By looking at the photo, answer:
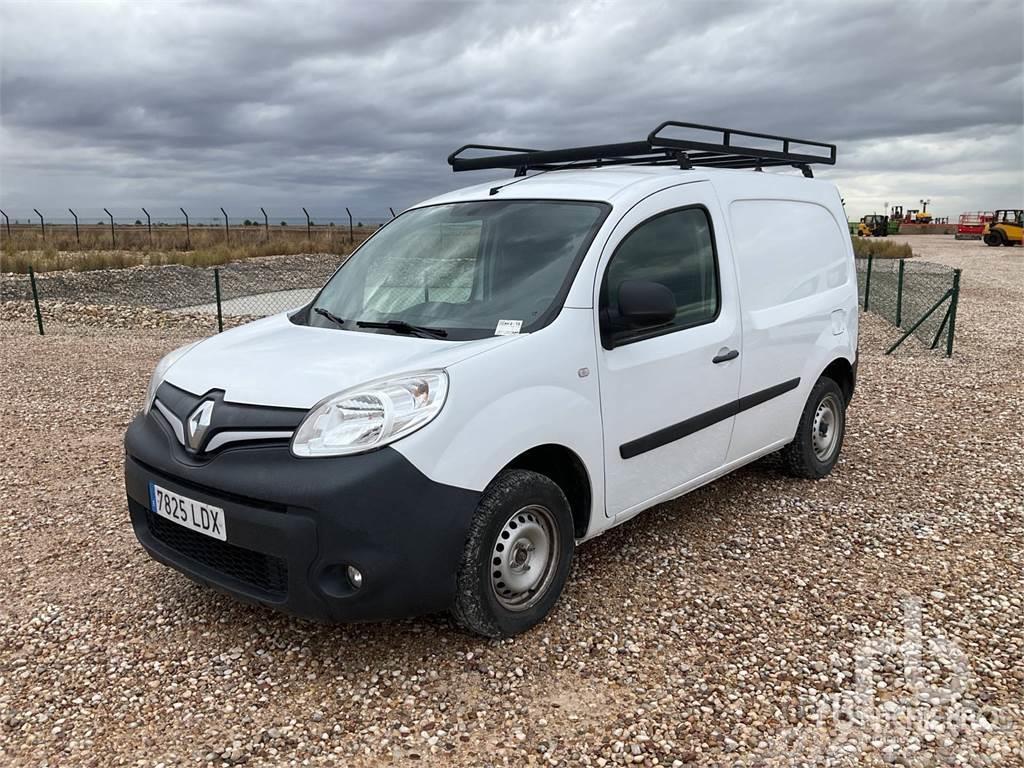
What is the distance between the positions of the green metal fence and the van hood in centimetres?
813

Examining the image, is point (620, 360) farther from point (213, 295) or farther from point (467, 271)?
point (213, 295)

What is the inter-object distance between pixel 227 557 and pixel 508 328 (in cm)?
140

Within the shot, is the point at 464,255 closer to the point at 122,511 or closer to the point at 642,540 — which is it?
the point at 642,540

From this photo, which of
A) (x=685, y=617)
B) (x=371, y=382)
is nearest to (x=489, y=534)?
(x=371, y=382)

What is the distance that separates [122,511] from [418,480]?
2.86 meters

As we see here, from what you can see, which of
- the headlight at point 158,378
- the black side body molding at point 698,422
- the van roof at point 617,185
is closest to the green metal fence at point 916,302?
the van roof at point 617,185

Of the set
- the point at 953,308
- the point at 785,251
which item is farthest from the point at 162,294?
the point at 785,251

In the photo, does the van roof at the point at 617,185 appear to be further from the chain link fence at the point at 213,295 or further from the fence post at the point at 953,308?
the chain link fence at the point at 213,295

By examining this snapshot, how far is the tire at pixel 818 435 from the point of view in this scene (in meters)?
5.02

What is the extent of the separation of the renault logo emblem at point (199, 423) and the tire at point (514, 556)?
1.06 m

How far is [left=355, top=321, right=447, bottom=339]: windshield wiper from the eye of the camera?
10.9 feet

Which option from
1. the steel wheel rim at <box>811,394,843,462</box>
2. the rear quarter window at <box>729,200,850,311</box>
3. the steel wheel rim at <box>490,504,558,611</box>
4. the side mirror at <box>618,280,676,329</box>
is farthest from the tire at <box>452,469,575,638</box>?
the steel wheel rim at <box>811,394,843,462</box>

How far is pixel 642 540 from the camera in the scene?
427 centimetres

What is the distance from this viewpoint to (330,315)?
12.8ft
